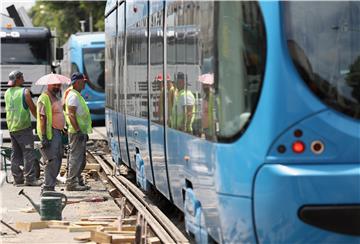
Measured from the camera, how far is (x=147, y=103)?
37.7ft

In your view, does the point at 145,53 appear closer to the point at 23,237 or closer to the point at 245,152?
the point at 23,237

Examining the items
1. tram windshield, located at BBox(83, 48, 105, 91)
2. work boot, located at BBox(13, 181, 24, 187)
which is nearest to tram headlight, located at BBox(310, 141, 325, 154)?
work boot, located at BBox(13, 181, 24, 187)

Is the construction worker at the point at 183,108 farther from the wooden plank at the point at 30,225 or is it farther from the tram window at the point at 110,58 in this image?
the tram window at the point at 110,58

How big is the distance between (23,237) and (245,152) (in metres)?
4.44

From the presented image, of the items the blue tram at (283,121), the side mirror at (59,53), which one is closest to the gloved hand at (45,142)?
the blue tram at (283,121)

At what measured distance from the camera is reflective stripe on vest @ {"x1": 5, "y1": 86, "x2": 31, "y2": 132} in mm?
15492

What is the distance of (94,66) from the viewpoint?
34.0m

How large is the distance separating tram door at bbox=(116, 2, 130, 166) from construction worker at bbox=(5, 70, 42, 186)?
58.4 inches

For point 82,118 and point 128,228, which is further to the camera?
point 82,118

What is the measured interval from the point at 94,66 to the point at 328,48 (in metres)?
27.6

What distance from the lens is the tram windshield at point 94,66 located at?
3400 cm

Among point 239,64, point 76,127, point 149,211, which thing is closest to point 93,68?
point 76,127

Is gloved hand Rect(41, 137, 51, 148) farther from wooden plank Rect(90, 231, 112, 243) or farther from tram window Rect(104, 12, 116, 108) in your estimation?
wooden plank Rect(90, 231, 112, 243)

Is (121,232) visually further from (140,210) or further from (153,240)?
(140,210)
